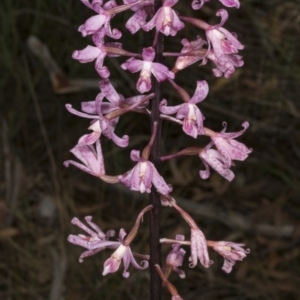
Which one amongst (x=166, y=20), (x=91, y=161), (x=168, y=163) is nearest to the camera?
(x=166, y=20)

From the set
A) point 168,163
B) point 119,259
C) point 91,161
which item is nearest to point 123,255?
point 119,259

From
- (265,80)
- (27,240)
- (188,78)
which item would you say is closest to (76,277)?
(27,240)

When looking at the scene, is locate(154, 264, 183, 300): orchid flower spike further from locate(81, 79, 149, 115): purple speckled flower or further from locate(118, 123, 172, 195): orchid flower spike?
locate(81, 79, 149, 115): purple speckled flower

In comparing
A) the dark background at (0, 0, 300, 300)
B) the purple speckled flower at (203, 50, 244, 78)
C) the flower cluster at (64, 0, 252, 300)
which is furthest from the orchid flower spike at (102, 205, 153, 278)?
the dark background at (0, 0, 300, 300)

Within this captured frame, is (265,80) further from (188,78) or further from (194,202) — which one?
(194,202)

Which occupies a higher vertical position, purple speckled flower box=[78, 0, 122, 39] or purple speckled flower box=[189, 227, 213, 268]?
purple speckled flower box=[78, 0, 122, 39]

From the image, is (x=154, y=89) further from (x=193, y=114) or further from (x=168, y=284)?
(x=168, y=284)
